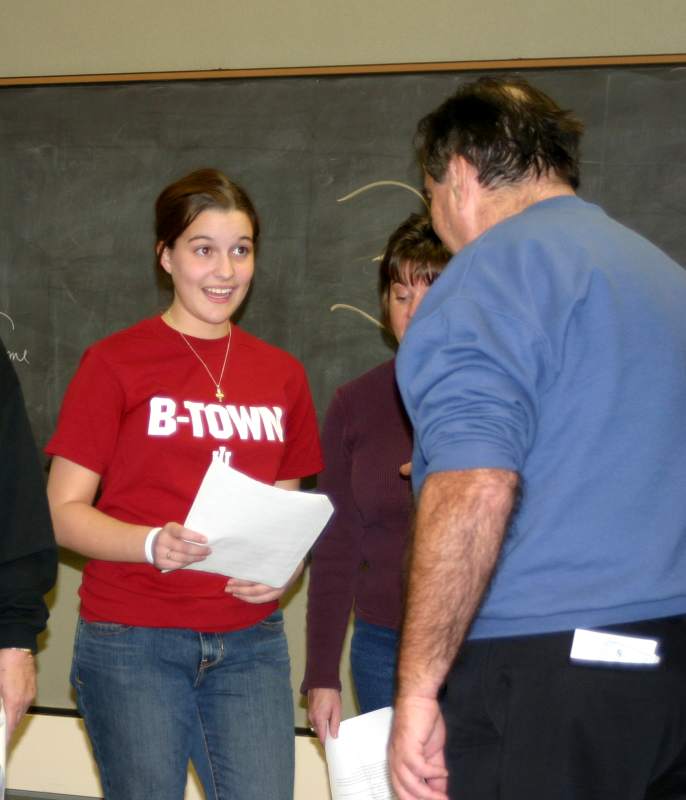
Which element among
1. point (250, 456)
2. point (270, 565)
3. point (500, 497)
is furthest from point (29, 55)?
point (500, 497)

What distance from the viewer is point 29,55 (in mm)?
3537

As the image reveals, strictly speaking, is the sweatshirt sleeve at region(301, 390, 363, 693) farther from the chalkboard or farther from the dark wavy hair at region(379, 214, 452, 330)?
the chalkboard

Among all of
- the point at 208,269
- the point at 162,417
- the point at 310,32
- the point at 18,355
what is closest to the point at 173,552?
the point at 162,417

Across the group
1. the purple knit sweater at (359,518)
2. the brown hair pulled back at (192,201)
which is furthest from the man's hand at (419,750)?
the brown hair pulled back at (192,201)

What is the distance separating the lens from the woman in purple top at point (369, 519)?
7.15 feet

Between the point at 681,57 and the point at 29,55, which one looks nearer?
the point at 681,57

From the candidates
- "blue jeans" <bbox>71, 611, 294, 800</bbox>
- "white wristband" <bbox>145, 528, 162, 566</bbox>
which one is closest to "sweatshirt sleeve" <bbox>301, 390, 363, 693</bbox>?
"blue jeans" <bbox>71, 611, 294, 800</bbox>

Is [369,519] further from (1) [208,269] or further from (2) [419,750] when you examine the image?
(2) [419,750]

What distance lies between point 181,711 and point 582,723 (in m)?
0.94

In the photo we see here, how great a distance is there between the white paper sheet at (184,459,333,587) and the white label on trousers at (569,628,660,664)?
71 centimetres

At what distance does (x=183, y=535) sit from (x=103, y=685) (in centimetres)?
35

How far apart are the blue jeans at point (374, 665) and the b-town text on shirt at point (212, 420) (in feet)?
1.52

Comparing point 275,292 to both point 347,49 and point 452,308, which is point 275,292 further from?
point 452,308

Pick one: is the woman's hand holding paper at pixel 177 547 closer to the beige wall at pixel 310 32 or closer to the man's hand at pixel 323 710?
the man's hand at pixel 323 710
